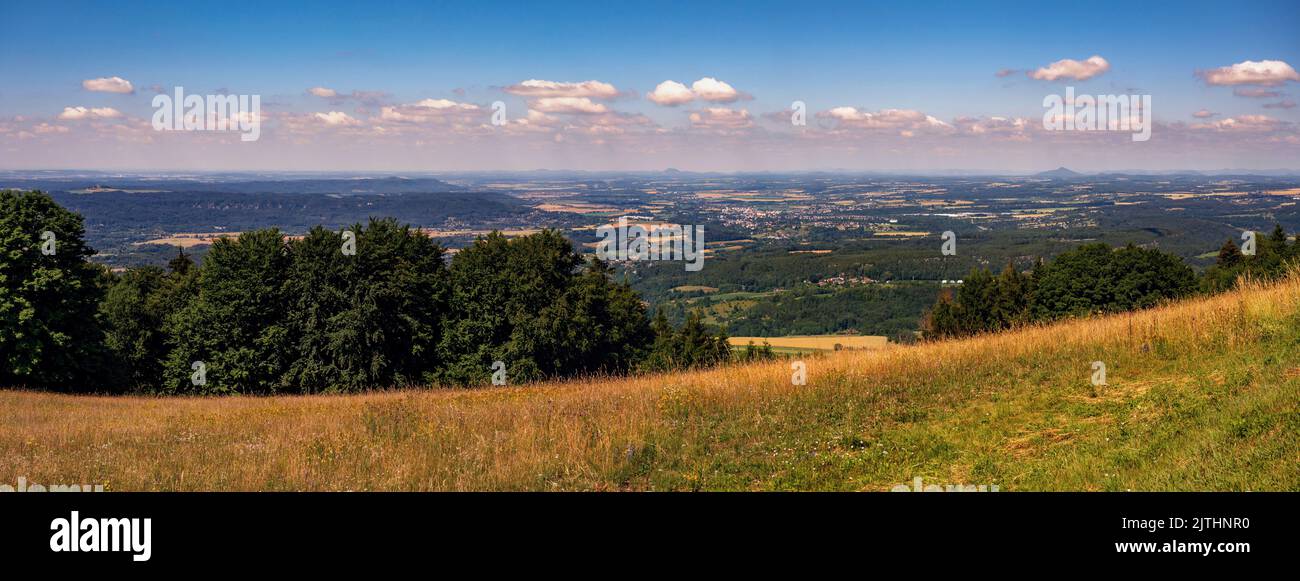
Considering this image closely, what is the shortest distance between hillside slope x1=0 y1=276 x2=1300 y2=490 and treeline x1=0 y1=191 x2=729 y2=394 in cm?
1826

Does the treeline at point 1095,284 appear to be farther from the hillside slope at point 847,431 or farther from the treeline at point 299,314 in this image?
the hillside slope at point 847,431

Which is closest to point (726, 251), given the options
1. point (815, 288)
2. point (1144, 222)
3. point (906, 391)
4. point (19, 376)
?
point (815, 288)

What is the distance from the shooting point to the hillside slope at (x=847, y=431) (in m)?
8.14

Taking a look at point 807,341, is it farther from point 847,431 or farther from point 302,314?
point 847,431

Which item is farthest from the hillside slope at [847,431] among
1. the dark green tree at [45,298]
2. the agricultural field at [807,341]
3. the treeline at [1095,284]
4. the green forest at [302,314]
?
the agricultural field at [807,341]

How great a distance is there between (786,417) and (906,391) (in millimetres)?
2336

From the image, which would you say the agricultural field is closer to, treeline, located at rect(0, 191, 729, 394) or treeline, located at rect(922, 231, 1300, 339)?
treeline, located at rect(922, 231, 1300, 339)

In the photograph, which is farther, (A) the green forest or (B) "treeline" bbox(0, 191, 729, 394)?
(B) "treeline" bbox(0, 191, 729, 394)

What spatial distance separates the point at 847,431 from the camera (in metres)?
10.1

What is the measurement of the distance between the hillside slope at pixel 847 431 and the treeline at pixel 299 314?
18258 mm

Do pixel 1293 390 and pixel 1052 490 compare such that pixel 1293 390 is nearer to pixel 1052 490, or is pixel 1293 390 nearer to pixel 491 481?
pixel 1052 490

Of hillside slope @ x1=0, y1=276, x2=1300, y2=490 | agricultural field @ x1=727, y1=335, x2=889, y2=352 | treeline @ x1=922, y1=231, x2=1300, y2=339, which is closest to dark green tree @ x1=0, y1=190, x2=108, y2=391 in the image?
hillside slope @ x1=0, y1=276, x2=1300, y2=490

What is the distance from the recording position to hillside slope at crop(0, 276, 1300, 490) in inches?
320

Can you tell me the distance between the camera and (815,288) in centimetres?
13412
